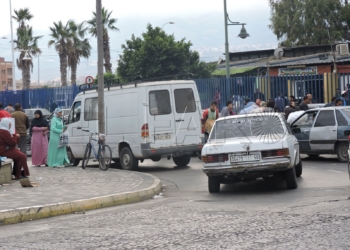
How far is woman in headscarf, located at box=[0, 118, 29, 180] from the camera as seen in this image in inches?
551

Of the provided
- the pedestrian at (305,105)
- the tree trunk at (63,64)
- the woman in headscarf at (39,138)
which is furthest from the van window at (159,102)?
the tree trunk at (63,64)

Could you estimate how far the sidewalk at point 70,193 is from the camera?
10.2m

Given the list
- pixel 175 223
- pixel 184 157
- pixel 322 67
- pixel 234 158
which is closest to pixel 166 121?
pixel 184 157

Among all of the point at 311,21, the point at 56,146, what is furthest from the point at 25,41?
the point at 56,146

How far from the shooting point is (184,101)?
718 inches

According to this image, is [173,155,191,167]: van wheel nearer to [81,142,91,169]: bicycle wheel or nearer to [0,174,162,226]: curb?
[81,142,91,169]: bicycle wheel

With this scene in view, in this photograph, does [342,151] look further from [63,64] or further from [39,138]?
[63,64]

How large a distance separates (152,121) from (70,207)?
279 inches

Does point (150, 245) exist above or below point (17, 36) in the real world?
below

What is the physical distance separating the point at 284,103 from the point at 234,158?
14718 mm

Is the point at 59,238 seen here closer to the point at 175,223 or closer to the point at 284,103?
the point at 175,223

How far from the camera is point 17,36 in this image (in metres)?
62.1

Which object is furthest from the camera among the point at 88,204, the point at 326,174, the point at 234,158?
the point at 326,174

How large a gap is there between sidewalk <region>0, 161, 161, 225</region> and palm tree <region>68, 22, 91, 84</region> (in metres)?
45.2
